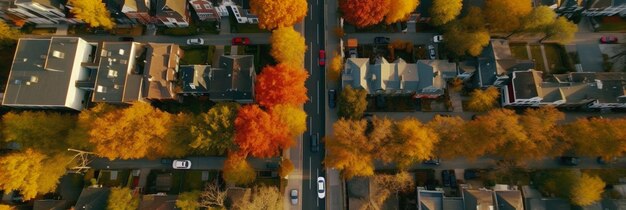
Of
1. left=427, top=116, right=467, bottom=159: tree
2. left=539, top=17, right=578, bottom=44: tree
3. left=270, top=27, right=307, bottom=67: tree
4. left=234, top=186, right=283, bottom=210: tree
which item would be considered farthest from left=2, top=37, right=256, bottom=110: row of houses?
left=539, top=17, right=578, bottom=44: tree

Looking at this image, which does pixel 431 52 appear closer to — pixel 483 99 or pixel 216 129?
pixel 483 99

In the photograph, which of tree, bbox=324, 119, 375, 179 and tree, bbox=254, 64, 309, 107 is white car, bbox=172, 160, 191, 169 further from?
tree, bbox=324, 119, 375, 179

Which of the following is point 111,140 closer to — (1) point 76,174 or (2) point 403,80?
(1) point 76,174

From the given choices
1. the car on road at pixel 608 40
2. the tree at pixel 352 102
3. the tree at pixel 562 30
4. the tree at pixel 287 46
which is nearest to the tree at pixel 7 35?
the tree at pixel 287 46

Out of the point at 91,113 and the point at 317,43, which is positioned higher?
the point at 317,43

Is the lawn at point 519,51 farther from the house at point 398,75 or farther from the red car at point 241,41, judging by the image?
the red car at point 241,41

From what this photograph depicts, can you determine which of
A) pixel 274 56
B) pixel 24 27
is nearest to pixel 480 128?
pixel 274 56
